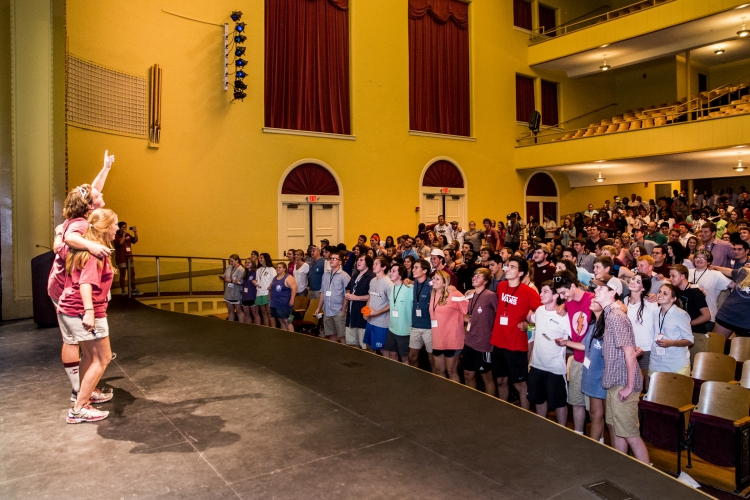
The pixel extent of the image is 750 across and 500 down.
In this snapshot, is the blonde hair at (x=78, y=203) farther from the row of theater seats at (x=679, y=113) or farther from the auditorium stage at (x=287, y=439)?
the row of theater seats at (x=679, y=113)

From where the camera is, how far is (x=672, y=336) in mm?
4645

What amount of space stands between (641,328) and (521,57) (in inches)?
593

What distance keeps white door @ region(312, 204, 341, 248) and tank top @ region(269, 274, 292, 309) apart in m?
5.36

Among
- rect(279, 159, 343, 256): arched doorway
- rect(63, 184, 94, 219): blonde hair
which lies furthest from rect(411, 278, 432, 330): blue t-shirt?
rect(279, 159, 343, 256): arched doorway

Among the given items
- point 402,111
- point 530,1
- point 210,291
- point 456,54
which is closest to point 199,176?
point 210,291

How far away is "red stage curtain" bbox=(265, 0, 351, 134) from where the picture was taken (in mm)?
13289

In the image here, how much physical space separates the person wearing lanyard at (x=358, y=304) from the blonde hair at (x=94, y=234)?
3430 mm

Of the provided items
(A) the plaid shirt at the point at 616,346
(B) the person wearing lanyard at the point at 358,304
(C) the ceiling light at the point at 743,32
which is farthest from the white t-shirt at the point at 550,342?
(C) the ceiling light at the point at 743,32

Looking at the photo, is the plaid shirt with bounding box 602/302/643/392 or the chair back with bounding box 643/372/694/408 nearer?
the plaid shirt with bounding box 602/302/643/392

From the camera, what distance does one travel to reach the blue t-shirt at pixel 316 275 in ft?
31.0

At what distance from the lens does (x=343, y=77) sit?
1439 cm

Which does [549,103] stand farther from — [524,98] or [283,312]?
[283,312]

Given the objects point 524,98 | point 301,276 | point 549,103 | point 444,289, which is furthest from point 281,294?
point 549,103

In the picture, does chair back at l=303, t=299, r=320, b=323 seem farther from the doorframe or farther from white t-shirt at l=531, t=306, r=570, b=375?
the doorframe
